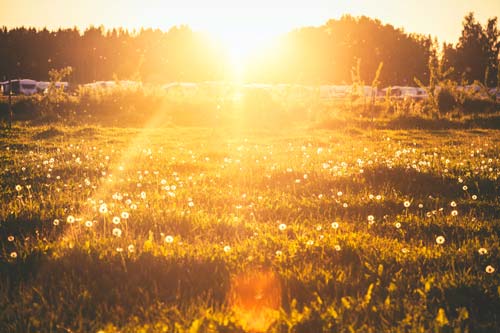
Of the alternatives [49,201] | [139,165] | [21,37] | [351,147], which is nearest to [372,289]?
[49,201]

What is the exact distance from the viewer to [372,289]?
3.28 meters

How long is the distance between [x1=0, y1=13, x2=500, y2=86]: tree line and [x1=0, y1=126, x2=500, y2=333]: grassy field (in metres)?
77.2

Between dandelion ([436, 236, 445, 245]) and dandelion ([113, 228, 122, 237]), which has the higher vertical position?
dandelion ([113, 228, 122, 237])

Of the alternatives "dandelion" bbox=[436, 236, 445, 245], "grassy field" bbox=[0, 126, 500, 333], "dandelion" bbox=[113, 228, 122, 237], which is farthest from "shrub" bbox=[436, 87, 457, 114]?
"dandelion" bbox=[113, 228, 122, 237]

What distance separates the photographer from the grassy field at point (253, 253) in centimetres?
289

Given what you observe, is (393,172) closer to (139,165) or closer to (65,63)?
(139,165)

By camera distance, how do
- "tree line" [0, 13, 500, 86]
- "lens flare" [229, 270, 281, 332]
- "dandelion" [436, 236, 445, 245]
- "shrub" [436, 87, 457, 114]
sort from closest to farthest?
"lens flare" [229, 270, 281, 332]
"dandelion" [436, 236, 445, 245]
"shrub" [436, 87, 457, 114]
"tree line" [0, 13, 500, 86]

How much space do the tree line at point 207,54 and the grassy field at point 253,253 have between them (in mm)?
77155

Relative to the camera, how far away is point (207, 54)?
110 metres

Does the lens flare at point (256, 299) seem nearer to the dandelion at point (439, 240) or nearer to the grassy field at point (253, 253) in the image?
the grassy field at point (253, 253)

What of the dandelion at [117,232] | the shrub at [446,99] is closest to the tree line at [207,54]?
the shrub at [446,99]

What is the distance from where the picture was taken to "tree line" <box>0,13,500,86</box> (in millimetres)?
88250

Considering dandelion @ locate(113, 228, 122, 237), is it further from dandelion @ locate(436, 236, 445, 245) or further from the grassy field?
dandelion @ locate(436, 236, 445, 245)

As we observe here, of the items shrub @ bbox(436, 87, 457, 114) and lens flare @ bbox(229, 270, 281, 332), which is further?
shrub @ bbox(436, 87, 457, 114)
